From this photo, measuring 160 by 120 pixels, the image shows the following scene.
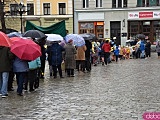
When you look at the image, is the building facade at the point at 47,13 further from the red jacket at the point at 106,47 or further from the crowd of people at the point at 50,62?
the red jacket at the point at 106,47

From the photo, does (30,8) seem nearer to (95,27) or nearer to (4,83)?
(95,27)

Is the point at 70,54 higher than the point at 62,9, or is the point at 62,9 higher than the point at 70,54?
the point at 62,9

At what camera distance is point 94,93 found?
550 inches

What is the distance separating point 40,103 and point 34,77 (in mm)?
2875

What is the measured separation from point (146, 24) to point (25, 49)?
4073 cm

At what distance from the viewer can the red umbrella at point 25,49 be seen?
13477 millimetres

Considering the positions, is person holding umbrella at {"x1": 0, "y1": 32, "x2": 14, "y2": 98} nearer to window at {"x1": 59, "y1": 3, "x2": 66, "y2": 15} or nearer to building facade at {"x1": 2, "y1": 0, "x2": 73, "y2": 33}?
building facade at {"x1": 2, "y1": 0, "x2": 73, "y2": 33}

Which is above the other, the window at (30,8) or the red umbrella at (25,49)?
the window at (30,8)

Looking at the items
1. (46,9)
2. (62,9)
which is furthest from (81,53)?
(46,9)

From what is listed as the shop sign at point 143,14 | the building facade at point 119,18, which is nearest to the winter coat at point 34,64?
the building facade at point 119,18

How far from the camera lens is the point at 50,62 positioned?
19.7 m

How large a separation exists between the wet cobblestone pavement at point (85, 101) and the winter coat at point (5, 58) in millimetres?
939

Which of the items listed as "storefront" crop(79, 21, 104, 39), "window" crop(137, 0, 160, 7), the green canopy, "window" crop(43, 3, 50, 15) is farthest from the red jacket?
"window" crop(43, 3, 50, 15)

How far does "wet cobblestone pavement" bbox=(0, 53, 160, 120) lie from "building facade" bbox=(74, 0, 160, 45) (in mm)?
36075
